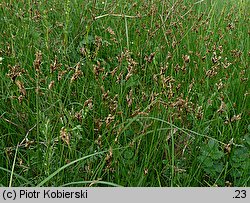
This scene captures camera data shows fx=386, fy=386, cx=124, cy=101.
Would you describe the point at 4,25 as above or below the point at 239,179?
above

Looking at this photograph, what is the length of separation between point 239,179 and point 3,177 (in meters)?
0.94

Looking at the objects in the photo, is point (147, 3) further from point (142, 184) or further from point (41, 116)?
point (142, 184)

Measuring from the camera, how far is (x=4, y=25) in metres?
2.54

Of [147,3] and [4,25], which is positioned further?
[147,3]

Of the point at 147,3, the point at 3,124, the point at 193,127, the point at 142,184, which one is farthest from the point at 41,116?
the point at 147,3

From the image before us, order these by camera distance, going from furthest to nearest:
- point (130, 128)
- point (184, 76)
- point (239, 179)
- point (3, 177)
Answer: point (184, 76), point (130, 128), point (239, 179), point (3, 177)

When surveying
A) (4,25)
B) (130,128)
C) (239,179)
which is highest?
(4,25)

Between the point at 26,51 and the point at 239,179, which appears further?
the point at 26,51

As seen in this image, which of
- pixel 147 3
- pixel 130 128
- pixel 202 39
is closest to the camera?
pixel 130 128

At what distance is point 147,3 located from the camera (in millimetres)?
3141

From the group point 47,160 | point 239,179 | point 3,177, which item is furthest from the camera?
point 239,179

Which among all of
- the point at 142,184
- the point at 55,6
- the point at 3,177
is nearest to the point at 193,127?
the point at 142,184

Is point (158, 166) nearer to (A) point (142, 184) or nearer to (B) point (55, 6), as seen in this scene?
(A) point (142, 184)

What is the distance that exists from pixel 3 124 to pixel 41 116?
20 cm
